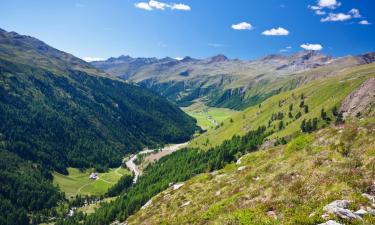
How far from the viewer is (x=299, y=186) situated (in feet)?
121

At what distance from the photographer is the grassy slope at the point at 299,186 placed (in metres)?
31.9

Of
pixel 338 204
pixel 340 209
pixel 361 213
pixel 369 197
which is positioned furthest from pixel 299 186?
→ pixel 361 213

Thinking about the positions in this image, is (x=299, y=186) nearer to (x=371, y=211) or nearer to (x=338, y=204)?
(x=338, y=204)

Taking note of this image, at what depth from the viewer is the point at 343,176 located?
3516cm

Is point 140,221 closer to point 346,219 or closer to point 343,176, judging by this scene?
point 343,176

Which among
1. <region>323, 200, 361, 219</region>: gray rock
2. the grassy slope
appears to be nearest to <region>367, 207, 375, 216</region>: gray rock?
the grassy slope

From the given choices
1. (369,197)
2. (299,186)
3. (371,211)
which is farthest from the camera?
(299,186)

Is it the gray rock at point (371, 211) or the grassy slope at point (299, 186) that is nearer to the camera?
the gray rock at point (371, 211)

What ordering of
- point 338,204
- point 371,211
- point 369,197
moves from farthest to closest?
point 369,197 → point 338,204 → point 371,211

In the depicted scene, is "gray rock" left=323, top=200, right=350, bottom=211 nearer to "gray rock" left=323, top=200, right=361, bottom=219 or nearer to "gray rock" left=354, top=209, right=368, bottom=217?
"gray rock" left=323, top=200, right=361, bottom=219

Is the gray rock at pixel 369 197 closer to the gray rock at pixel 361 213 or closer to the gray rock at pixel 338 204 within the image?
the gray rock at pixel 338 204

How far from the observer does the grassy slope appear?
3188 cm

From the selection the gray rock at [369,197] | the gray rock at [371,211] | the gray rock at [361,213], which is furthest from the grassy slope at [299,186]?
the gray rock at [371,211]

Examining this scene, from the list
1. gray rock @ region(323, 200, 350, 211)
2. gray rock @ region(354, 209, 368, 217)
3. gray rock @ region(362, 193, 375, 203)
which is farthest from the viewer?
gray rock @ region(362, 193, 375, 203)
